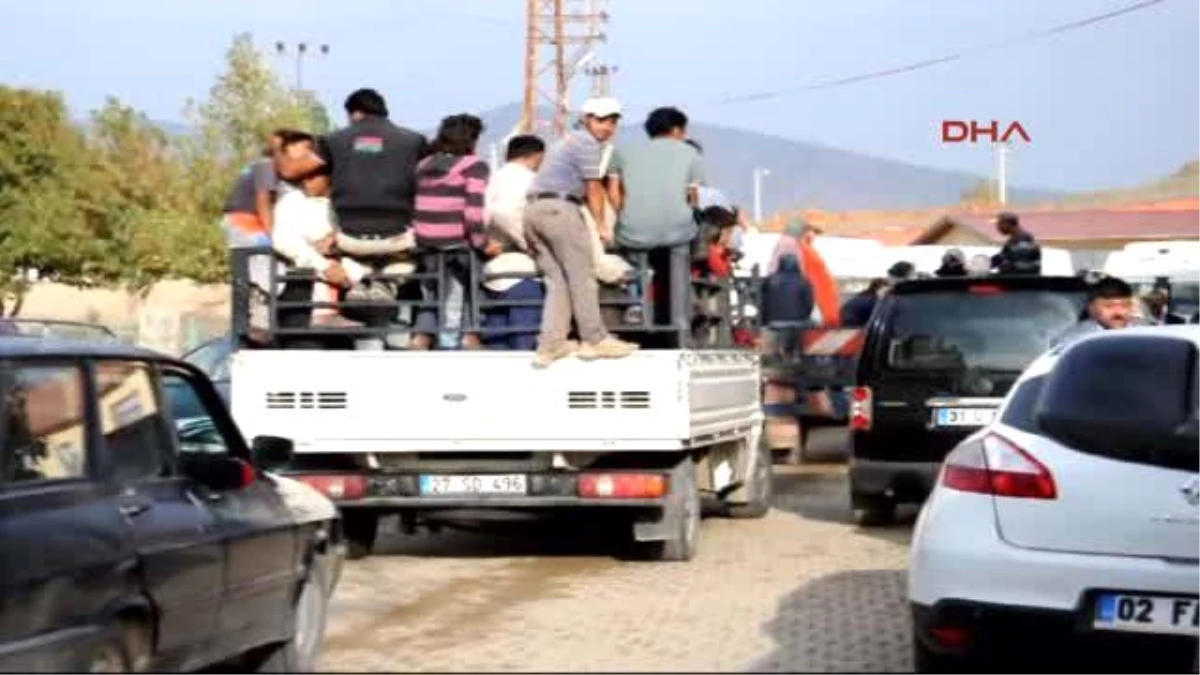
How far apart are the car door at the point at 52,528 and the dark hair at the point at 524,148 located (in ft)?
20.0

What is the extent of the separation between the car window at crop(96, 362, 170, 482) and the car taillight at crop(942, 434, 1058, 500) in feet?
9.68

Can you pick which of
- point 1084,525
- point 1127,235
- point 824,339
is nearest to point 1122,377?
point 1084,525

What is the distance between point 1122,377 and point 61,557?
391 cm

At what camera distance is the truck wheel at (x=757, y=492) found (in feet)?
50.3

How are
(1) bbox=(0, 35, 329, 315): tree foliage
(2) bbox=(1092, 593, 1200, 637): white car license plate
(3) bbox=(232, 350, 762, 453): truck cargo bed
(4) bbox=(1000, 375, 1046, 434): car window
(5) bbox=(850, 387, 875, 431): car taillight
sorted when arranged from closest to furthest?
(2) bbox=(1092, 593, 1200, 637): white car license plate < (4) bbox=(1000, 375, 1046, 434): car window < (3) bbox=(232, 350, 762, 453): truck cargo bed < (5) bbox=(850, 387, 875, 431): car taillight < (1) bbox=(0, 35, 329, 315): tree foliage

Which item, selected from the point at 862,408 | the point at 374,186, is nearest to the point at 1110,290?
the point at 862,408

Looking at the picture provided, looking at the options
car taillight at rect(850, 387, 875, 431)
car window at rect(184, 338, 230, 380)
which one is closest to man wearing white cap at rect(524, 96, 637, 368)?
car taillight at rect(850, 387, 875, 431)

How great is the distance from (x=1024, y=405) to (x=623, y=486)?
4354 mm

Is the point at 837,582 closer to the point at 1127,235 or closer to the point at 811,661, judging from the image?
the point at 811,661

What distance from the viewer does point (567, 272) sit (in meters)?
12.1

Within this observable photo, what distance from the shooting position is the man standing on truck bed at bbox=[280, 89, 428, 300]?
12.9 metres

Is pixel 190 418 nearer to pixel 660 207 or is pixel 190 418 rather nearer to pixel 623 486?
pixel 623 486

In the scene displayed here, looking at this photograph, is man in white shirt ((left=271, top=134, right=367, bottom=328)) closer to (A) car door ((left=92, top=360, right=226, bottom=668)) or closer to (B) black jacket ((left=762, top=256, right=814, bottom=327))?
(A) car door ((left=92, top=360, right=226, bottom=668))

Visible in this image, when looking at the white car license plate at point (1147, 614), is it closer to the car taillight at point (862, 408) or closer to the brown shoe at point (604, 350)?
the brown shoe at point (604, 350)
